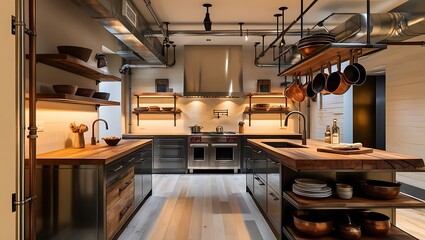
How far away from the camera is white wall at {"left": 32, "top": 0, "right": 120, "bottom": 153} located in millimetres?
2664

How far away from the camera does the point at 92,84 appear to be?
3.82 meters

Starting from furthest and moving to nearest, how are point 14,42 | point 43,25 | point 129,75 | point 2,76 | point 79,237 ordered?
point 129,75
point 43,25
point 79,237
point 14,42
point 2,76

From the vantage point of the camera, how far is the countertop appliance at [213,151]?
5.96m

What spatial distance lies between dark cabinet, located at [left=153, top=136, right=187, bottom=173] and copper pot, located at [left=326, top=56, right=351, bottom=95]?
3837mm

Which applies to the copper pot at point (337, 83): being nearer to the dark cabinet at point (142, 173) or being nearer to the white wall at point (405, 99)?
the white wall at point (405, 99)

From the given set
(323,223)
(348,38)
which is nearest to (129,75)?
(348,38)

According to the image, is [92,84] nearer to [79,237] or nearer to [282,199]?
[79,237]

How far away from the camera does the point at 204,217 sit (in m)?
3.34

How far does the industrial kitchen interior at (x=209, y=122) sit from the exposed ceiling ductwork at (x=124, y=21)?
0.03 meters

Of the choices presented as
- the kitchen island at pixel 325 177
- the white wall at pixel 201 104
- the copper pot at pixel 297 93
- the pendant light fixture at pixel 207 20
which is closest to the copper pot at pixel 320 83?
the copper pot at pixel 297 93

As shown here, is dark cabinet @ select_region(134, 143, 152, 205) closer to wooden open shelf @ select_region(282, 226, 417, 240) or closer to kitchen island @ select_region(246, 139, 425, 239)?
kitchen island @ select_region(246, 139, 425, 239)

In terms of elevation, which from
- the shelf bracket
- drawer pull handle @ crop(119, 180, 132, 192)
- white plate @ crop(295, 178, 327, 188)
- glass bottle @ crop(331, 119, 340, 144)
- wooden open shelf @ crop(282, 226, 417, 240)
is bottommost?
wooden open shelf @ crop(282, 226, 417, 240)

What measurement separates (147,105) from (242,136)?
8.24 feet

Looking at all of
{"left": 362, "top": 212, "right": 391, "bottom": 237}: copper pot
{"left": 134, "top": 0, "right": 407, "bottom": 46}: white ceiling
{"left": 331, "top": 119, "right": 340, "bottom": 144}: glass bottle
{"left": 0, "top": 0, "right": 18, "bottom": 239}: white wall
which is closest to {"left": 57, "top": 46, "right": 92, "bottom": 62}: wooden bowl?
{"left": 0, "top": 0, "right": 18, "bottom": 239}: white wall
